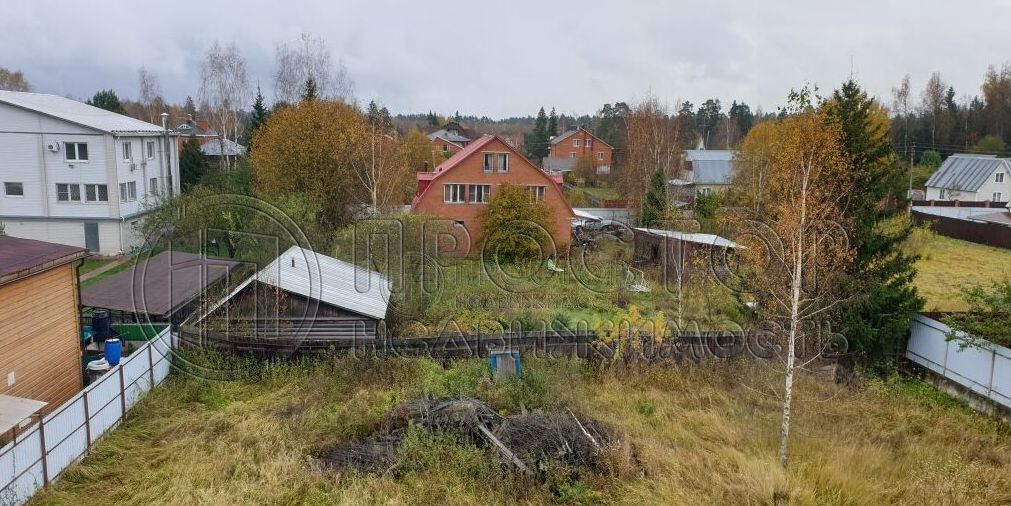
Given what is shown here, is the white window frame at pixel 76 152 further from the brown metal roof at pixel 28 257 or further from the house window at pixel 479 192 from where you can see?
the brown metal roof at pixel 28 257

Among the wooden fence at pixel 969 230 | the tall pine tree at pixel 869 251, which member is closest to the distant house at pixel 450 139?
the wooden fence at pixel 969 230

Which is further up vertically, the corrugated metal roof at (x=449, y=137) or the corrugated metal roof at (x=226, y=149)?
the corrugated metal roof at (x=449, y=137)

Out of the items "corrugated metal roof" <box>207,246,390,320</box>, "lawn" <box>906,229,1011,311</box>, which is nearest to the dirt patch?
"corrugated metal roof" <box>207,246,390,320</box>

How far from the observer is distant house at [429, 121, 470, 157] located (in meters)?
64.2

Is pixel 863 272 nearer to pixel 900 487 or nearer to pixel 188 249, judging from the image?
pixel 900 487

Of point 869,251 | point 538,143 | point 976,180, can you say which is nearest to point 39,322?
point 869,251

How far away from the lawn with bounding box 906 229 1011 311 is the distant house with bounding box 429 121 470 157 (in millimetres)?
38069

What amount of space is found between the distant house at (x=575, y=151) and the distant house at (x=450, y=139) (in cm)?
975

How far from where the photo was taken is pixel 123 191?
27.2 meters

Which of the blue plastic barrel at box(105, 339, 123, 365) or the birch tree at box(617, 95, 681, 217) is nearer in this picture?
the blue plastic barrel at box(105, 339, 123, 365)

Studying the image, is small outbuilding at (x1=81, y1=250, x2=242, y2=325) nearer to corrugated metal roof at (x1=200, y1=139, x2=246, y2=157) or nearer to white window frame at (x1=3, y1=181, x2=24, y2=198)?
white window frame at (x1=3, y1=181, x2=24, y2=198)

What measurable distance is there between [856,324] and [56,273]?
15.8 metres

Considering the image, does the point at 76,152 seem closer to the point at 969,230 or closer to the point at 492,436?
the point at 492,436

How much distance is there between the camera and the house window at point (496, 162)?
28969 mm
